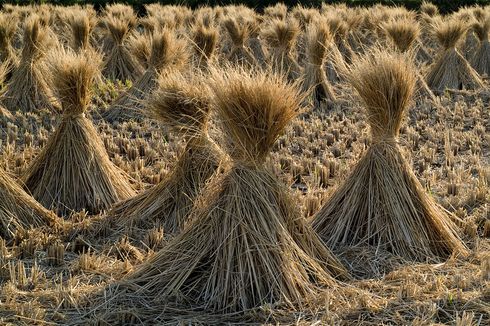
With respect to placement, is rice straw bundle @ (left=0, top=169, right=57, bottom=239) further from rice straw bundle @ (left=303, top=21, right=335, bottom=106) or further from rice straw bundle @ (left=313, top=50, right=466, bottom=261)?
rice straw bundle @ (left=303, top=21, right=335, bottom=106)

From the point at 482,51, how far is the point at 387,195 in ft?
26.2

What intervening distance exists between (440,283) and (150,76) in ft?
17.7

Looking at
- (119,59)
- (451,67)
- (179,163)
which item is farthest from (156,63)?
(451,67)

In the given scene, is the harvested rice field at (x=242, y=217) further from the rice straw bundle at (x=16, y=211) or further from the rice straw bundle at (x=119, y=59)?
the rice straw bundle at (x=119, y=59)

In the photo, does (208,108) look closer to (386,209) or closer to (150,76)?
(386,209)

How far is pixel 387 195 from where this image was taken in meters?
4.31

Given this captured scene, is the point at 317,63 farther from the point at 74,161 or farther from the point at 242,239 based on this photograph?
the point at 242,239

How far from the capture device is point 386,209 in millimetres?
4316

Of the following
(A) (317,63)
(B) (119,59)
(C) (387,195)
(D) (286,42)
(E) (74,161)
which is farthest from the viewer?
(B) (119,59)

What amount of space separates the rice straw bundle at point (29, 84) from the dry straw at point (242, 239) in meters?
5.25

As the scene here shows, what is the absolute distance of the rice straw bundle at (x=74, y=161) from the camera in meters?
5.25

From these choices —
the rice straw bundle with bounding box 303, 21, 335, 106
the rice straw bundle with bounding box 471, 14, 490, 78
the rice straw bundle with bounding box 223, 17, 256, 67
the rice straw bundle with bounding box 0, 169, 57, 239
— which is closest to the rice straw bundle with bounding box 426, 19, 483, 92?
the rice straw bundle with bounding box 471, 14, 490, 78

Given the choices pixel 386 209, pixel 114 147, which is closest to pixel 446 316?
pixel 386 209

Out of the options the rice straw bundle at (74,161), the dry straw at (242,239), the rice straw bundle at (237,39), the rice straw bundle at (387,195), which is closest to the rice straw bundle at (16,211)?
the rice straw bundle at (74,161)
